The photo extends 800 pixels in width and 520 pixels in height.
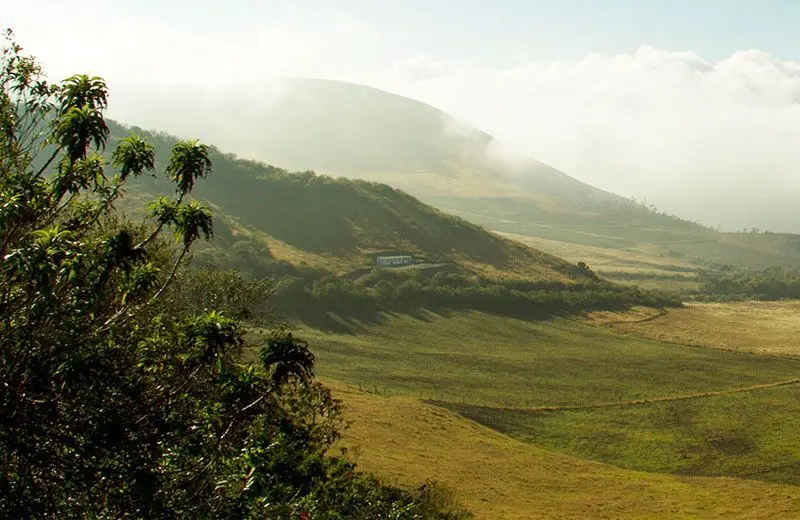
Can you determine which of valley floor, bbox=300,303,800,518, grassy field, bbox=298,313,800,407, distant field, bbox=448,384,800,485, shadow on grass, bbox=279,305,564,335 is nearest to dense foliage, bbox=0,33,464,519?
valley floor, bbox=300,303,800,518

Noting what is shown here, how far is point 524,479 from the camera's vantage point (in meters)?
63.2

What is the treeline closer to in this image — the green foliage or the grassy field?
the green foliage

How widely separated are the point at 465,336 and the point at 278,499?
372ft

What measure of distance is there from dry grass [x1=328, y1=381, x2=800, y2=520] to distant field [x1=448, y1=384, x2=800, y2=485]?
5.28 m

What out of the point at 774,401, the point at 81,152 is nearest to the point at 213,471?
the point at 81,152

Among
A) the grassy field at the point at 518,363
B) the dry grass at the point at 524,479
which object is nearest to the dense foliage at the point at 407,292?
the grassy field at the point at 518,363

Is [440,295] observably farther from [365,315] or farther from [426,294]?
[365,315]

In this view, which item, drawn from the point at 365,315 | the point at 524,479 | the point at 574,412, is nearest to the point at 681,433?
the point at 574,412

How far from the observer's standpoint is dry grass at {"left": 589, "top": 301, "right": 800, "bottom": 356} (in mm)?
150500

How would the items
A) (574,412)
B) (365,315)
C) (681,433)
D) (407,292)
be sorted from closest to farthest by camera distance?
(681,433), (574,412), (365,315), (407,292)

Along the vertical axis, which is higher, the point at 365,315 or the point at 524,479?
the point at 365,315

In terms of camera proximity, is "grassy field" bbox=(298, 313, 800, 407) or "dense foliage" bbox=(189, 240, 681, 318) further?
"dense foliage" bbox=(189, 240, 681, 318)

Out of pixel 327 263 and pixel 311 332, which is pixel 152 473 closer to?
pixel 311 332

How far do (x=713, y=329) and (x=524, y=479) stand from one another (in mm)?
125934
